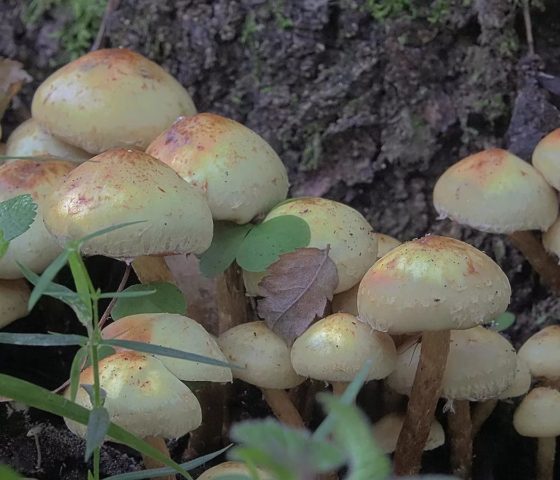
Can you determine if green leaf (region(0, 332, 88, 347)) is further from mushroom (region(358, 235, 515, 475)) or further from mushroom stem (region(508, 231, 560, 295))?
mushroom stem (region(508, 231, 560, 295))

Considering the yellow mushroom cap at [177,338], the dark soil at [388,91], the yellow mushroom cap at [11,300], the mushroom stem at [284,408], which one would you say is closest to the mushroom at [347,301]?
the mushroom stem at [284,408]

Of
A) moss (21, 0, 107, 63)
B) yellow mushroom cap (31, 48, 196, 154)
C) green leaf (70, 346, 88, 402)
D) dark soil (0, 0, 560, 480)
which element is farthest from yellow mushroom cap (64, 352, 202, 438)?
moss (21, 0, 107, 63)

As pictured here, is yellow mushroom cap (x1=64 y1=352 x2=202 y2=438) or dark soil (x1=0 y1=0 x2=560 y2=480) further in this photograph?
dark soil (x1=0 y1=0 x2=560 y2=480)

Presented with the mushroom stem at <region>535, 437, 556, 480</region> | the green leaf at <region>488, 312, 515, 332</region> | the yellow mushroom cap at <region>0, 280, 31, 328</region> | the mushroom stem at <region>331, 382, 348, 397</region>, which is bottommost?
the mushroom stem at <region>535, 437, 556, 480</region>

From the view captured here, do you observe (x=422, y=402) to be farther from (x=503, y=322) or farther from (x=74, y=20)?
(x=74, y=20)

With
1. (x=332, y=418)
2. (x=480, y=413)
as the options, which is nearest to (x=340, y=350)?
(x=480, y=413)

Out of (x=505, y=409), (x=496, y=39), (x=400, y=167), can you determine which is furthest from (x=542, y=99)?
(x=505, y=409)

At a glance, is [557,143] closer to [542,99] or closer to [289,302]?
[542,99]
